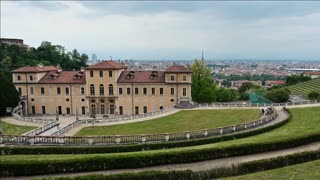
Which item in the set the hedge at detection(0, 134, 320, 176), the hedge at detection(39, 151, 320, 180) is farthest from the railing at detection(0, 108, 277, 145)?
the hedge at detection(39, 151, 320, 180)

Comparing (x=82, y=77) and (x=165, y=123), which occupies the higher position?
(x=82, y=77)

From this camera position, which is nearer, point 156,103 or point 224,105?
point 224,105

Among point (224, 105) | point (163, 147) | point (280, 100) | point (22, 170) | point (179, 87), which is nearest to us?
point (22, 170)

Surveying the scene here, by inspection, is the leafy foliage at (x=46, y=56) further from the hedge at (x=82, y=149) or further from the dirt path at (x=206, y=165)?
the dirt path at (x=206, y=165)

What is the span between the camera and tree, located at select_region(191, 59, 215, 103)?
196 ft

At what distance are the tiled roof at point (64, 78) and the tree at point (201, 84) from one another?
65.0 feet

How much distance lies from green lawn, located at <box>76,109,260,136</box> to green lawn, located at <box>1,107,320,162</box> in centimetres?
569

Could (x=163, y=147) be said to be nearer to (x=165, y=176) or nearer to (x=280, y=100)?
(x=165, y=176)

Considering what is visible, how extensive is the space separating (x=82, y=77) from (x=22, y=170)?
38226 millimetres

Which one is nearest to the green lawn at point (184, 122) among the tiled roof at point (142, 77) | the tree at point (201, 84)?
the tiled roof at point (142, 77)

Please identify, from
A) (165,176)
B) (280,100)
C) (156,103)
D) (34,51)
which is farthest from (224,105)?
(34,51)

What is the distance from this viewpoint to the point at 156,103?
53.8 meters

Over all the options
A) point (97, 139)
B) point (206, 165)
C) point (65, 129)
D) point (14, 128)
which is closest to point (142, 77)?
point (65, 129)

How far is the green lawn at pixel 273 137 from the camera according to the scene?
68.6 ft
